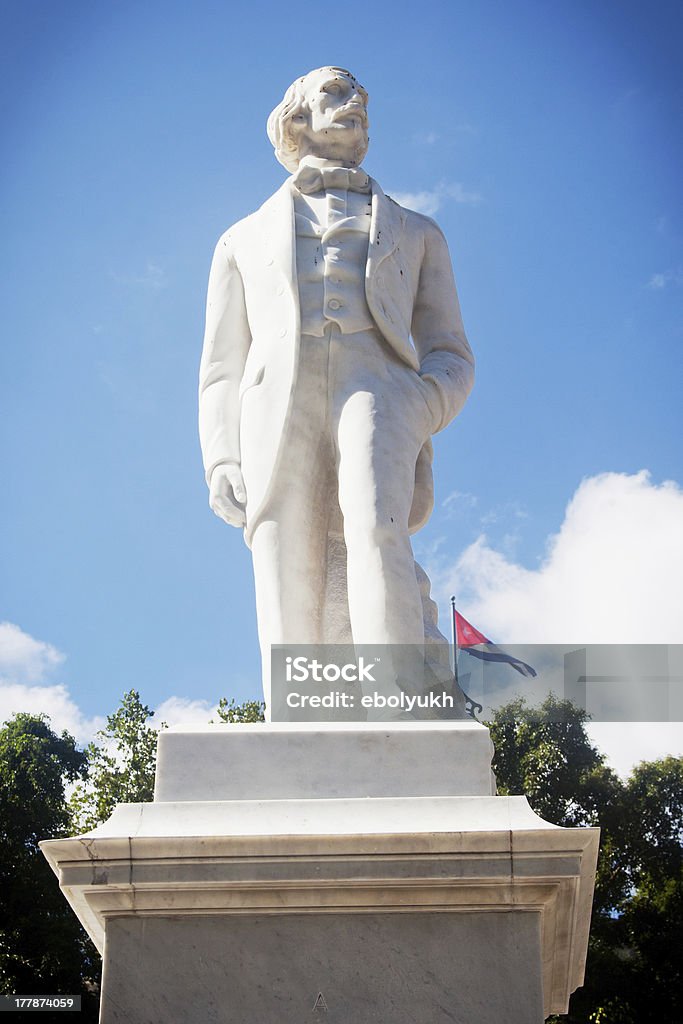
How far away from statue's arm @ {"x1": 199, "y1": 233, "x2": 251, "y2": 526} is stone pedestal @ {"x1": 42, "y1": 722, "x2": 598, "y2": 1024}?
75.5 inches

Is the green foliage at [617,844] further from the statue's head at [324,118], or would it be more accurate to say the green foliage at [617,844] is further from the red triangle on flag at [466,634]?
the statue's head at [324,118]

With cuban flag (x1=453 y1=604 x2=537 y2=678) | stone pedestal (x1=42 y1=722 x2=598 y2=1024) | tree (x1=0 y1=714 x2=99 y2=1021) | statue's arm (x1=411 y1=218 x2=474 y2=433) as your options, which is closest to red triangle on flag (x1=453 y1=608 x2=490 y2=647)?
cuban flag (x1=453 y1=604 x2=537 y2=678)

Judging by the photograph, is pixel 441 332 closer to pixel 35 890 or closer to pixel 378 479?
pixel 378 479

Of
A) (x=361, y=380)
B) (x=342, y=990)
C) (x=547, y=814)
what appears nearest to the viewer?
(x=342, y=990)

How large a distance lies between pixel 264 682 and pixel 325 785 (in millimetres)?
785

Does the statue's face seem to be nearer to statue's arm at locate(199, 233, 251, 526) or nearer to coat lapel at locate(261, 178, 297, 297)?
coat lapel at locate(261, 178, 297, 297)

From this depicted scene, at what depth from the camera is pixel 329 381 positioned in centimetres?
584

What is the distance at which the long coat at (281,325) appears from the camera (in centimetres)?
583

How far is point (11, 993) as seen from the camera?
18156 mm

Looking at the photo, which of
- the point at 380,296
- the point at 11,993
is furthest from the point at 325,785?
the point at 11,993

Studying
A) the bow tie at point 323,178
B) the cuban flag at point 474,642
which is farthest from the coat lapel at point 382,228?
the cuban flag at point 474,642

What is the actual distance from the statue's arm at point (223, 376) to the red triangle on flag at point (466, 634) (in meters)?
12.6

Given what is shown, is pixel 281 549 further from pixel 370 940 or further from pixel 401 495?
pixel 370 940

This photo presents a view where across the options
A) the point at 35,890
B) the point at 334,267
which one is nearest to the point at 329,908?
the point at 334,267
